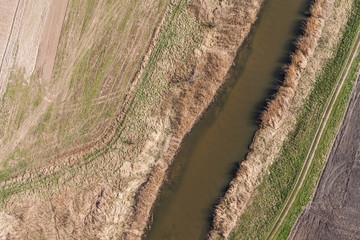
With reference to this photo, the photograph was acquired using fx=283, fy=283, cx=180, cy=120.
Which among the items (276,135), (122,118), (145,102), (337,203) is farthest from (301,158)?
(122,118)

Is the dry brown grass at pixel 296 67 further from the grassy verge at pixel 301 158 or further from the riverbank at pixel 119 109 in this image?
the riverbank at pixel 119 109

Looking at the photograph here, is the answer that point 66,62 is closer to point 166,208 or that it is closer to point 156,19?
point 156,19

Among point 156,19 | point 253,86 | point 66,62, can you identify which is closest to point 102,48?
point 66,62

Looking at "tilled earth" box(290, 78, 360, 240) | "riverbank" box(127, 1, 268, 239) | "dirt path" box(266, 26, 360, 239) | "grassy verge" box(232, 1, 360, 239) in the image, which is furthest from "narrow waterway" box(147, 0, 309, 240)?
"tilled earth" box(290, 78, 360, 240)

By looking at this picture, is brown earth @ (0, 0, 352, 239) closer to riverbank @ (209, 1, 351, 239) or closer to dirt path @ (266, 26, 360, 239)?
riverbank @ (209, 1, 351, 239)

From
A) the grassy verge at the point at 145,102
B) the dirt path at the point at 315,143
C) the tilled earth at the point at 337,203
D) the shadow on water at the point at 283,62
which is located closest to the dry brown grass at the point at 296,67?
the shadow on water at the point at 283,62
